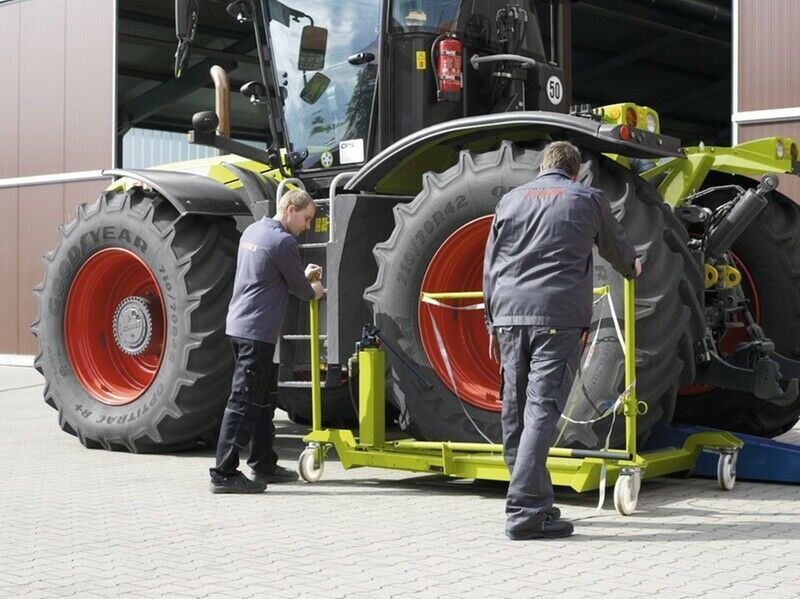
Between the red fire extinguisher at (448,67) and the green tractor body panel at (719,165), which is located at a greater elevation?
the red fire extinguisher at (448,67)

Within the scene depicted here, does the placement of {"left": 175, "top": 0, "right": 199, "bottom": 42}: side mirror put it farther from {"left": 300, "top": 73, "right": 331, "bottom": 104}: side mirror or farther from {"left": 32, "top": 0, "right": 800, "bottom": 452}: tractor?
{"left": 300, "top": 73, "right": 331, "bottom": 104}: side mirror

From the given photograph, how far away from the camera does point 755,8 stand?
11.3 metres

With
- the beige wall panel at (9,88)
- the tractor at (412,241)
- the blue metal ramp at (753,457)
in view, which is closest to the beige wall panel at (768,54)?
the tractor at (412,241)

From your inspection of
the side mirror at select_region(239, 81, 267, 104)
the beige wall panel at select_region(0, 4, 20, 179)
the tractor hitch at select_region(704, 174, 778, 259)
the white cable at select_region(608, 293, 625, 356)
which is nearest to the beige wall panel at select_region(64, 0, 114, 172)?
the beige wall panel at select_region(0, 4, 20, 179)

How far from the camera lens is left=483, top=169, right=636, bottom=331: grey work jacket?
212 inches

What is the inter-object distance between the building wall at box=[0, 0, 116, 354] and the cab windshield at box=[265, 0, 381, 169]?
9311 mm

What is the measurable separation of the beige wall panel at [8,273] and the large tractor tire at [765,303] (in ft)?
40.6

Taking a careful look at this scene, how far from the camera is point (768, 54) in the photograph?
11227mm

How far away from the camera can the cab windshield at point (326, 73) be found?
7602mm

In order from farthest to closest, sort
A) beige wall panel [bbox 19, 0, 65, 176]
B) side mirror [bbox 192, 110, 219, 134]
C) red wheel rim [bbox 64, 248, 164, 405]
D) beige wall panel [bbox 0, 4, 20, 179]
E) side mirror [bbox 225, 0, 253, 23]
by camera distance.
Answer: beige wall panel [bbox 0, 4, 20, 179], beige wall panel [bbox 19, 0, 65, 176], red wheel rim [bbox 64, 248, 164, 405], side mirror [bbox 225, 0, 253, 23], side mirror [bbox 192, 110, 219, 134]

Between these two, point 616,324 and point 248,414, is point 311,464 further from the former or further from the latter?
point 616,324

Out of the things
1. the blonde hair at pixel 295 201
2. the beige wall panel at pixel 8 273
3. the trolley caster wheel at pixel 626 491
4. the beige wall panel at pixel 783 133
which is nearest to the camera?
the trolley caster wheel at pixel 626 491

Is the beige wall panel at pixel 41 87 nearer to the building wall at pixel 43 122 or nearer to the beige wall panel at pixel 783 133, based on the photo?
the building wall at pixel 43 122

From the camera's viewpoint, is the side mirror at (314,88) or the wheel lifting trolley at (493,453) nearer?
the wheel lifting trolley at (493,453)
